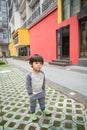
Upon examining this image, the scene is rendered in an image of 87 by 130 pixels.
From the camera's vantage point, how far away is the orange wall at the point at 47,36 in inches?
474

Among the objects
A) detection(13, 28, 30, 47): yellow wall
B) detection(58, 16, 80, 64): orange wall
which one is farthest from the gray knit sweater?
detection(13, 28, 30, 47): yellow wall

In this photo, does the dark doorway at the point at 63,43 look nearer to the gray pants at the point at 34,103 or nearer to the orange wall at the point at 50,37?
the orange wall at the point at 50,37

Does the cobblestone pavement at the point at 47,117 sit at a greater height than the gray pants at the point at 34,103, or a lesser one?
lesser

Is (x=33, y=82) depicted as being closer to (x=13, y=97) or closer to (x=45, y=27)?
(x=13, y=97)

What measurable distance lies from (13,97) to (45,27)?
11357mm

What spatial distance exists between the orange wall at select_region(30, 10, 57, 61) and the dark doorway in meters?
0.66

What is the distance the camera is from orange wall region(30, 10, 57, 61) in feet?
39.5

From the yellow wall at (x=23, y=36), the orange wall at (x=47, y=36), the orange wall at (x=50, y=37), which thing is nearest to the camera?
the orange wall at (x=50, y=37)

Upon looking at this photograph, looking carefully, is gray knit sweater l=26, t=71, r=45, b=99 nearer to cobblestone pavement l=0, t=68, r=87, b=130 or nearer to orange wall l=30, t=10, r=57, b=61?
cobblestone pavement l=0, t=68, r=87, b=130

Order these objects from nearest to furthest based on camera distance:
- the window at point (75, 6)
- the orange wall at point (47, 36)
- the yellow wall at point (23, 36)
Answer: the window at point (75, 6)
the orange wall at point (47, 36)
the yellow wall at point (23, 36)

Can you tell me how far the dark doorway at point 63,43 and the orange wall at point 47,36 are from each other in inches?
26.2

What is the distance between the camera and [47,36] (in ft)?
44.1

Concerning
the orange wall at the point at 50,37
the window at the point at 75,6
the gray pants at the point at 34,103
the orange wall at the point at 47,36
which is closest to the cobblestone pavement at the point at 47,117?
the gray pants at the point at 34,103

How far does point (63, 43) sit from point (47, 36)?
2794mm
